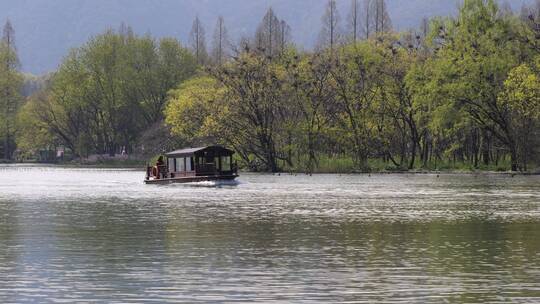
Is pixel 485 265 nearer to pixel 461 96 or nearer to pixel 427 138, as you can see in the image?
pixel 461 96

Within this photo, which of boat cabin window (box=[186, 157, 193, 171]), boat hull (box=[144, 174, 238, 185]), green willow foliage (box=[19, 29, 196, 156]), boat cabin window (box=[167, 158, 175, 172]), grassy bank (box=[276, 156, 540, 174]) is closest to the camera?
boat hull (box=[144, 174, 238, 185])

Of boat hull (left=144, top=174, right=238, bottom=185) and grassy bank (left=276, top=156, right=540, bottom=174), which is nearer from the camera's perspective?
boat hull (left=144, top=174, right=238, bottom=185)

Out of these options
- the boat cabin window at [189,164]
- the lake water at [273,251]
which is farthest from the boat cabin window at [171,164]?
the lake water at [273,251]

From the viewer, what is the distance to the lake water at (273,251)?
73.9 ft

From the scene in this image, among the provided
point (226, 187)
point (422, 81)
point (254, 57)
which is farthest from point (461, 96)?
point (226, 187)

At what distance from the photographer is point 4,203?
192 feet

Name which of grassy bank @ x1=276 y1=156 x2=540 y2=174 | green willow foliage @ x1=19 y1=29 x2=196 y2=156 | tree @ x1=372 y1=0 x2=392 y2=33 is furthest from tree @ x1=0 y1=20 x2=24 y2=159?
grassy bank @ x1=276 y1=156 x2=540 y2=174

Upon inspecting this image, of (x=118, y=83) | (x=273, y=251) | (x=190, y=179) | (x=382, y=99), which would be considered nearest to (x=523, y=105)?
(x=382, y=99)

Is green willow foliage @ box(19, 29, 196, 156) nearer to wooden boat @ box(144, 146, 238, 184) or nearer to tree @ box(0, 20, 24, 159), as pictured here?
tree @ box(0, 20, 24, 159)

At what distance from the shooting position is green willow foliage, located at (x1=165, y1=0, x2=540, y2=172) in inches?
4213

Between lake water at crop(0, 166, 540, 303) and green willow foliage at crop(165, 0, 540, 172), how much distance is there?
5003cm

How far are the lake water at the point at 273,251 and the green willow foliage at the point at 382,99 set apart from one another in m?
50.0

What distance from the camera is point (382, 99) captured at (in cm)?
11694

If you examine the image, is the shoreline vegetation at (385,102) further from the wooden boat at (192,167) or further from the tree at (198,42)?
the tree at (198,42)
